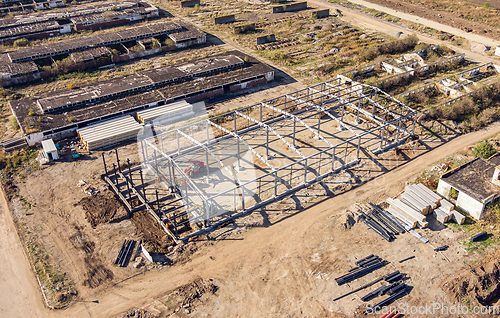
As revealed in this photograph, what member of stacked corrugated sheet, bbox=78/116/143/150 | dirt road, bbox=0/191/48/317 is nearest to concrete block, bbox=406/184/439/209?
stacked corrugated sheet, bbox=78/116/143/150

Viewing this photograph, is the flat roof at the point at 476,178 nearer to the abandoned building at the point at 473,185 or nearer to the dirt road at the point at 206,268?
the abandoned building at the point at 473,185

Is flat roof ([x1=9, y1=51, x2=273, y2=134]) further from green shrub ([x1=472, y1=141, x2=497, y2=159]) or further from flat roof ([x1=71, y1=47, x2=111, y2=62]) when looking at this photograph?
green shrub ([x1=472, y1=141, x2=497, y2=159])

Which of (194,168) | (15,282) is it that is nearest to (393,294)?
(194,168)

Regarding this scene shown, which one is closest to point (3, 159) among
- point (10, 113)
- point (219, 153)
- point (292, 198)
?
point (10, 113)

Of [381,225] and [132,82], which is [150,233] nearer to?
[381,225]

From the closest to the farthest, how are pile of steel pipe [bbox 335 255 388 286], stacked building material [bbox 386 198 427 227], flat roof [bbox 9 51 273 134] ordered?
1. pile of steel pipe [bbox 335 255 388 286]
2. stacked building material [bbox 386 198 427 227]
3. flat roof [bbox 9 51 273 134]

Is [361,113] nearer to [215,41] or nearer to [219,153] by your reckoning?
[219,153]
